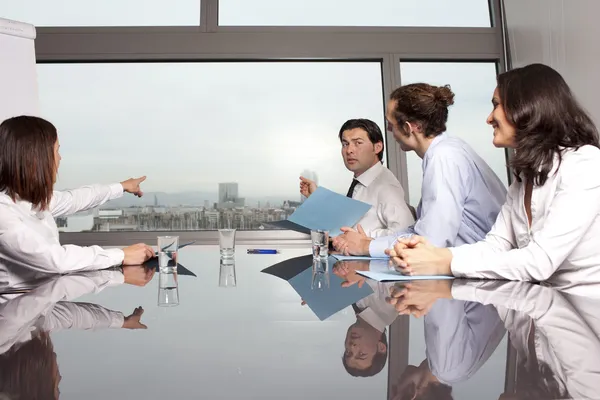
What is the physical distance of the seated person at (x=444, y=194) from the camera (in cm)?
A: 199

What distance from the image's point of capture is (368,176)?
3152 millimetres

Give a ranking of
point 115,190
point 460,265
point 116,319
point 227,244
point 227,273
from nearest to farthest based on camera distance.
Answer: point 116,319 < point 460,265 < point 227,273 < point 227,244 < point 115,190

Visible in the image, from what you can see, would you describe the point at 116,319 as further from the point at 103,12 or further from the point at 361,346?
the point at 103,12

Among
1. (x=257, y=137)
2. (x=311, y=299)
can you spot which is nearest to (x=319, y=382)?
(x=311, y=299)

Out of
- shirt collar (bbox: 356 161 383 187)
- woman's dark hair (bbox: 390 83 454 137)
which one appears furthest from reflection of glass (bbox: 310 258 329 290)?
shirt collar (bbox: 356 161 383 187)

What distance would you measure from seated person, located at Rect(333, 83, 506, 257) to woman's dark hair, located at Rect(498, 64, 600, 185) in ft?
1.48

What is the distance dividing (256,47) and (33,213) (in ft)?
7.23

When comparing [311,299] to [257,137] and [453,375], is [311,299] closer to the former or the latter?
[453,375]

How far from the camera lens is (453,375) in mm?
607

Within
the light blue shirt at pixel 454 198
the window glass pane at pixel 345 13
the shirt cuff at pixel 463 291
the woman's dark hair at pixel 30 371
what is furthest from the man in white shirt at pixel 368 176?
the woman's dark hair at pixel 30 371

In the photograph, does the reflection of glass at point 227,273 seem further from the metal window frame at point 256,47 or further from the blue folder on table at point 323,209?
the metal window frame at point 256,47

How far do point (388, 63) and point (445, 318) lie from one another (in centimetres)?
303

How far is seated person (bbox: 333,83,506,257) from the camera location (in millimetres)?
1989

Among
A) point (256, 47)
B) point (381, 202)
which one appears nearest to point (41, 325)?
point (381, 202)
